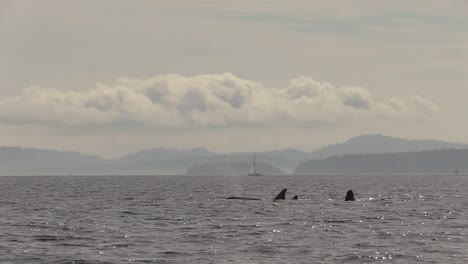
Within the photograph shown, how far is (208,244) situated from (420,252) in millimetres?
12786

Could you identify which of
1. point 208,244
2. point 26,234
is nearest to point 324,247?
point 208,244

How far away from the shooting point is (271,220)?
7344 cm

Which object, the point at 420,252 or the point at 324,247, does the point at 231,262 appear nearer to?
the point at 324,247

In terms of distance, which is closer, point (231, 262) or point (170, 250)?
point (231, 262)

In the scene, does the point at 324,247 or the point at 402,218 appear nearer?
the point at 324,247

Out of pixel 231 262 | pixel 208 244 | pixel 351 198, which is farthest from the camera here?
pixel 351 198

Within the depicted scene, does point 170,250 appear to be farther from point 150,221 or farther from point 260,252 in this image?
point 150,221

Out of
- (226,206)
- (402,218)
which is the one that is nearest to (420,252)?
(402,218)

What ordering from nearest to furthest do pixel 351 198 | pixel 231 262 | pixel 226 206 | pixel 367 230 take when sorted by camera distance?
1. pixel 231 262
2. pixel 367 230
3. pixel 226 206
4. pixel 351 198

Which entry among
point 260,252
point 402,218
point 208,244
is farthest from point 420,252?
point 402,218

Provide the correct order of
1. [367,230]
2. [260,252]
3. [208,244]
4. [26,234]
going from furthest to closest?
[367,230] < [26,234] < [208,244] < [260,252]

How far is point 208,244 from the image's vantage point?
53.5m

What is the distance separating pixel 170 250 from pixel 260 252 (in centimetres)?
519

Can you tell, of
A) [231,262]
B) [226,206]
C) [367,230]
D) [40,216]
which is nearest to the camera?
[231,262]
